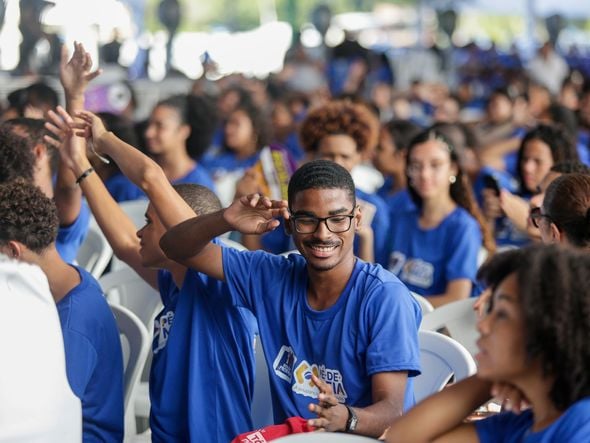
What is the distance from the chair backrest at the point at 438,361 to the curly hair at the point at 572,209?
464mm

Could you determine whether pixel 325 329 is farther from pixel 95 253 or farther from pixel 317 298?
pixel 95 253

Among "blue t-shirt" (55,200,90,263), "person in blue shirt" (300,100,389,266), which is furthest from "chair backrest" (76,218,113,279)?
"person in blue shirt" (300,100,389,266)

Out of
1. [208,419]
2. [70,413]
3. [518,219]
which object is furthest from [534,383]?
[518,219]

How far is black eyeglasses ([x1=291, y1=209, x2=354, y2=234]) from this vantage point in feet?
8.94

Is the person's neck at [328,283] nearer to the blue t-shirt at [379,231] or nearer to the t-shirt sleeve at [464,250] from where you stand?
the t-shirt sleeve at [464,250]

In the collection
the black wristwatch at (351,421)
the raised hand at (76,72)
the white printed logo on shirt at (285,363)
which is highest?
the raised hand at (76,72)

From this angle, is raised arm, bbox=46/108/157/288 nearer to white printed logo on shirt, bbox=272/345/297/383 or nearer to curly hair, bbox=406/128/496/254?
white printed logo on shirt, bbox=272/345/297/383

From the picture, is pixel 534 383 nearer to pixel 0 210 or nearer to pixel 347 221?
pixel 347 221

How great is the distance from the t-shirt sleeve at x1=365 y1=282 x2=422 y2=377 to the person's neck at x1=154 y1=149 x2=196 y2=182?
311cm

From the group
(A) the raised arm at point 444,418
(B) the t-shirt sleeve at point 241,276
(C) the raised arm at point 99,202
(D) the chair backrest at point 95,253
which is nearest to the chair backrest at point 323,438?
(A) the raised arm at point 444,418

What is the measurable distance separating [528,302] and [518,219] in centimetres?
239

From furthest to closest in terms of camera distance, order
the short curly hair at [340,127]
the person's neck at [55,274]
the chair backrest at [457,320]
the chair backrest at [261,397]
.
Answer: the short curly hair at [340,127], the chair backrest at [457,320], the chair backrest at [261,397], the person's neck at [55,274]

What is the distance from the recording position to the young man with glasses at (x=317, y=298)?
8.54 feet

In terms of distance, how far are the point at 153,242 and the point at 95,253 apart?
1833 millimetres
